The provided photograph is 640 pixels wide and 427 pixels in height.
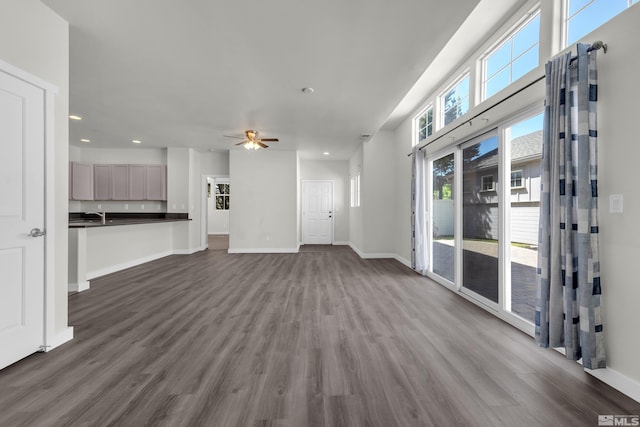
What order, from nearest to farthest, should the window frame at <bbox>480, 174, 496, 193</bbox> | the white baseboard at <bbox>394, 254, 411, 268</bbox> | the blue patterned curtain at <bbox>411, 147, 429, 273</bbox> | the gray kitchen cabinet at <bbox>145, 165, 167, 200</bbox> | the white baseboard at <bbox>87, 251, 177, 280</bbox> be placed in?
1. the window frame at <bbox>480, 174, 496, 193</bbox>
2. the white baseboard at <bbox>87, 251, 177, 280</bbox>
3. the blue patterned curtain at <bbox>411, 147, 429, 273</bbox>
4. the white baseboard at <bbox>394, 254, 411, 268</bbox>
5. the gray kitchen cabinet at <bbox>145, 165, 167, 200</bbox>

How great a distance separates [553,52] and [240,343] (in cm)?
358

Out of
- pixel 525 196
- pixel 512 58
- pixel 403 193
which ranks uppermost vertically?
pixel 512 58

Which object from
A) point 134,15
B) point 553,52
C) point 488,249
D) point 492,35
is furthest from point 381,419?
point 492,35

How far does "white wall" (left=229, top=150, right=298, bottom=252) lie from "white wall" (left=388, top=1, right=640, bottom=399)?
6117 millimetres

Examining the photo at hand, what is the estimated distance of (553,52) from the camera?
2303 mm

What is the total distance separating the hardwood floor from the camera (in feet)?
5.06

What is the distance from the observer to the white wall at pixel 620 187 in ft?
5.46

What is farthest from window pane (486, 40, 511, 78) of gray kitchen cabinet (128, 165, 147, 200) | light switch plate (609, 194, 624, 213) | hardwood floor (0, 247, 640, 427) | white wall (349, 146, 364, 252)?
gray kitchen cabinet (128, 165, 147, 200)

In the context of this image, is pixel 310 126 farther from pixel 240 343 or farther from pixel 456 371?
pixel 456 371

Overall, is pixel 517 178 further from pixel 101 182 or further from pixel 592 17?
pixel 101 182

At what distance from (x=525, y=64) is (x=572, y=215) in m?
1.68

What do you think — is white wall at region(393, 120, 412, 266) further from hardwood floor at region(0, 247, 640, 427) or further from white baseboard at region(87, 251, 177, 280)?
white baseboard at region(87, 251, 177, 280)

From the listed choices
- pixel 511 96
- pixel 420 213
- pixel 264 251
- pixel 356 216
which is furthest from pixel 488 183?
pixel 264 251

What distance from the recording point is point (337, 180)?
918 centimetres
